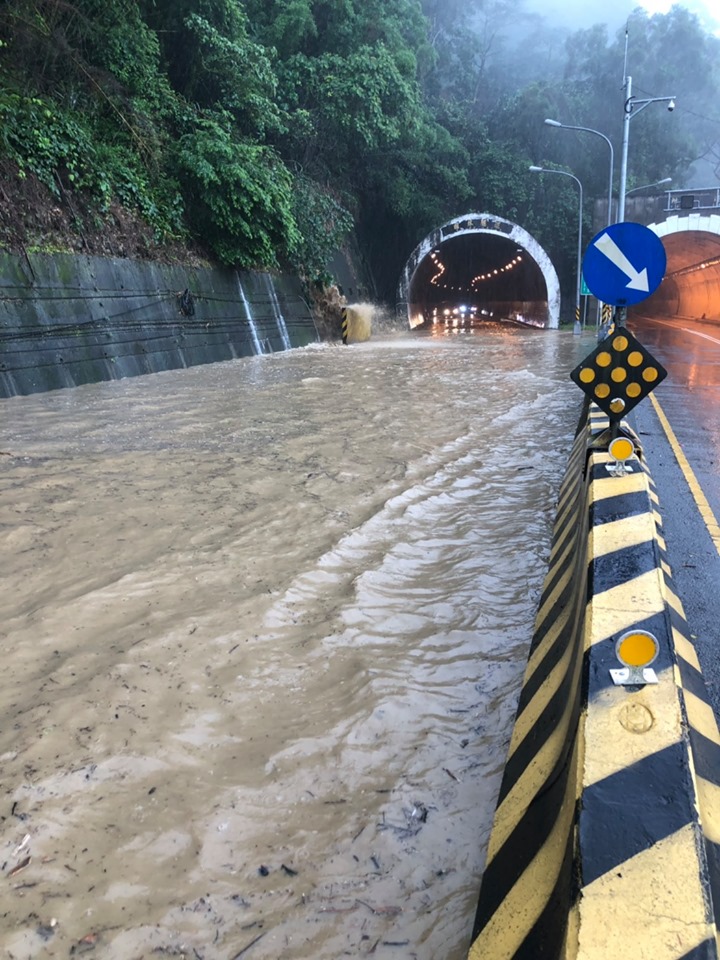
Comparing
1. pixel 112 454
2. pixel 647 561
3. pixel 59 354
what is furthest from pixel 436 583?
pixel 59 354

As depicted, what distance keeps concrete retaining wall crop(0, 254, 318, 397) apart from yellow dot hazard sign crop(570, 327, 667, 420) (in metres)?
9.39

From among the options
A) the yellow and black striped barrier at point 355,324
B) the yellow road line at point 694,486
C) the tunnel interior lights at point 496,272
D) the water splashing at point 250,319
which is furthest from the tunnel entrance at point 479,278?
the yellow road line at point 694,486

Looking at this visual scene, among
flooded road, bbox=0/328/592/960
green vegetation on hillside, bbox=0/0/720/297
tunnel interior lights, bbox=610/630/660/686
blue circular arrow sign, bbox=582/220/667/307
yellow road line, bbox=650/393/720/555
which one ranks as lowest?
yellow road line, bbox=650/393/720/555

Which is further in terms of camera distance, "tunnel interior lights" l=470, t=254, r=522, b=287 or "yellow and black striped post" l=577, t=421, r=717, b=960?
"tunnel interior lights" l=470, t=254, r=522, b=287

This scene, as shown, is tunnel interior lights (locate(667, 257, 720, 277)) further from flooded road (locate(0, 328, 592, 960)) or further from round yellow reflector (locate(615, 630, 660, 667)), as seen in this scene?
round yellow reflector (locate(615, 630, 660, 667))

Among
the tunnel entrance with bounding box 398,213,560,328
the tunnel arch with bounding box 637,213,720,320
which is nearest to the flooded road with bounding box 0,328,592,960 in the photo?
the tunnel entrance with bounding box 398,213,560,328

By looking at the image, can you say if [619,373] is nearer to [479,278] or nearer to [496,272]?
[496,272]

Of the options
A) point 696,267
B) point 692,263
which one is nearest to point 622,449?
point 696,267

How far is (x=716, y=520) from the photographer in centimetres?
512

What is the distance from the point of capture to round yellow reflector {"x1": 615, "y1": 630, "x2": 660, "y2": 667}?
74.8 inches

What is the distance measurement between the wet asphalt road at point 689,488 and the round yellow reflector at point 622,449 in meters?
0.78

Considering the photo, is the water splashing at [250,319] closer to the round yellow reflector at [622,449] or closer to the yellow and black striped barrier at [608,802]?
the round yellow reflector at [622,449]

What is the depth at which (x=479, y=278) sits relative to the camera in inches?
2052

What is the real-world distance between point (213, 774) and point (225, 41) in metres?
19.1
